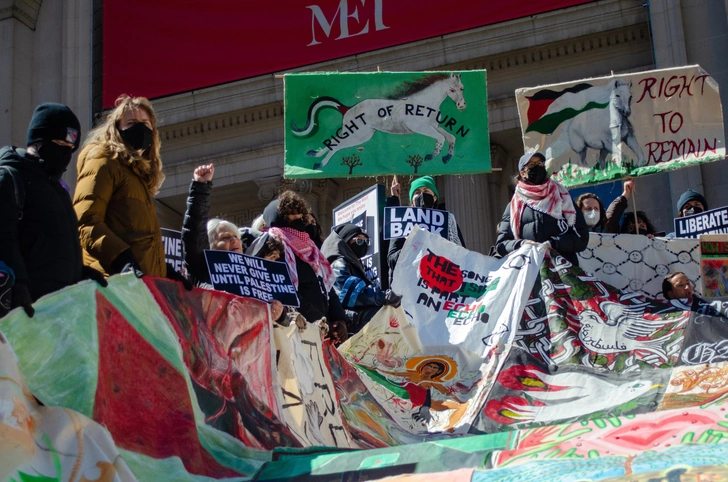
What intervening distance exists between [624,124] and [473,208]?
228 inches

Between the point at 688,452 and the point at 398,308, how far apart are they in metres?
4.12

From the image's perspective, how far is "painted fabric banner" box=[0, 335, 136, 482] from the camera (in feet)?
13.9

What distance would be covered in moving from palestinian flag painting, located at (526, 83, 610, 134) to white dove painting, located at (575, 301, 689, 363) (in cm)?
339

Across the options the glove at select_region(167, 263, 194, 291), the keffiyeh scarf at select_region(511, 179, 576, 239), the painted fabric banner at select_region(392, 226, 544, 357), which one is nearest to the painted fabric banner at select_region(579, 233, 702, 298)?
the keffiyeh scarf at select_region(511, 179, 576, 239)

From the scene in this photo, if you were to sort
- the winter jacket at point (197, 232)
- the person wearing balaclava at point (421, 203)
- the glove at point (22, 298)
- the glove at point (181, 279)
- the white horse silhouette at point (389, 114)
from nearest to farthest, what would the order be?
1. the glove at point (22, 298)
2. the glove at point (181, 279)
3. the winter jacket at point (197, 232)
4. the person wearing balaclava at point (421, 203)
5. the white horse silhouette at point (389, 114)

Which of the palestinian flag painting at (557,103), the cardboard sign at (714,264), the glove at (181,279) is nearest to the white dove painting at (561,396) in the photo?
the cardboard sign at (714,264)

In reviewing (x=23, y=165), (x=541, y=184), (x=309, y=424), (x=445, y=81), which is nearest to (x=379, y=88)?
(x=445, y=81)

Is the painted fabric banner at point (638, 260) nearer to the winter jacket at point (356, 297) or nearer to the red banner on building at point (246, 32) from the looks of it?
the winter jacket at point (356, 297)

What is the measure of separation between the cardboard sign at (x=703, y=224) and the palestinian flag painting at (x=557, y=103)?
68.3 inches

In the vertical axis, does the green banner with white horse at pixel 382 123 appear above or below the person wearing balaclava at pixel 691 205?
above

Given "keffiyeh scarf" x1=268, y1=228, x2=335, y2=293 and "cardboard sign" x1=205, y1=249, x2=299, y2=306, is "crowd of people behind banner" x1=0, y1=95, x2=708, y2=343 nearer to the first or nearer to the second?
"keffiyeh scarf" x1=268, y1=228, x2=335, y2=293

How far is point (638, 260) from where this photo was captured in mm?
9383

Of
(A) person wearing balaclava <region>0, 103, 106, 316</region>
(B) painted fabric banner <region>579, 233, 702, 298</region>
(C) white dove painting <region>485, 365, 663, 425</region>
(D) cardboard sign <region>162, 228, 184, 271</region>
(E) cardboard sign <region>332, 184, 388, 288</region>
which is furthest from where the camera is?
(E) cardboard sign <region>332, 184, 388, 288</region>

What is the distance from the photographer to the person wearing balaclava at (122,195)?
5738mm
